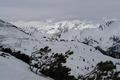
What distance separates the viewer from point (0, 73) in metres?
29.4

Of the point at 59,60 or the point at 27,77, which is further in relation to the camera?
the point at 59,60

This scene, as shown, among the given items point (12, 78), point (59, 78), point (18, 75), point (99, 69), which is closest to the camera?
point (12, 78)

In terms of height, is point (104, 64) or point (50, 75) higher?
point (104, 64)

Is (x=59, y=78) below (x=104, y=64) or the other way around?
below

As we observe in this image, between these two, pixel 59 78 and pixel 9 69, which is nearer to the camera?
pixel 9 69

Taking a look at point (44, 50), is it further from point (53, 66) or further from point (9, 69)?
point (9, 69)

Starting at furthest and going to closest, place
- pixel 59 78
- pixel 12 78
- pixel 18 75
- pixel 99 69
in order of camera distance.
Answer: pixel 59 78 < pixel 99 69 < pixel 18 75 < pixel 12 78

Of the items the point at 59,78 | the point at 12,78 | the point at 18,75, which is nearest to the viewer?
the point at 12,78

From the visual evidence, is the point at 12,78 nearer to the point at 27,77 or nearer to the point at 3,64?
the point at 27,77

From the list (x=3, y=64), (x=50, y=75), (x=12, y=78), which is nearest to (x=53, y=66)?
(x=50, y=75)

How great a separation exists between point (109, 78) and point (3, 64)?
41.2 feet

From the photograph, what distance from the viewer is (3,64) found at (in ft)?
113

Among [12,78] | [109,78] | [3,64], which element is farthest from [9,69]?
[109,78]

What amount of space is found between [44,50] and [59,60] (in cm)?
318
